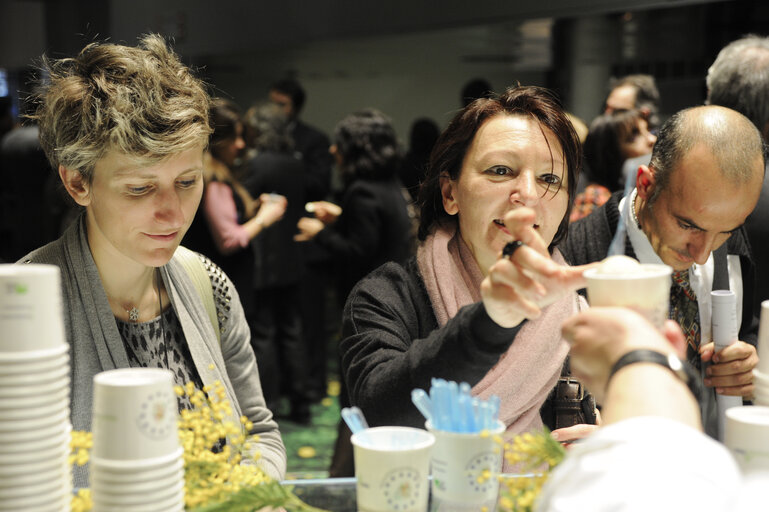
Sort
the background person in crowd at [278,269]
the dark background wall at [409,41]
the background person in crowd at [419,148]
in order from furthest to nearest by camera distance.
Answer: the background person in crowd at [419,148], the background person in crowd at [278,269], the dark background wall at [409,41]

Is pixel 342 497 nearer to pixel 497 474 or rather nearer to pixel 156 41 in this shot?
pixel 497 474

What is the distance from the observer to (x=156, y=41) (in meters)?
2.05

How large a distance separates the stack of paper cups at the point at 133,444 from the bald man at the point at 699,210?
1332 mm

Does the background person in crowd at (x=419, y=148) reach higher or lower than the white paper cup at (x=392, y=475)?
higher

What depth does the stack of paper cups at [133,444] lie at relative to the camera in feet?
3.71

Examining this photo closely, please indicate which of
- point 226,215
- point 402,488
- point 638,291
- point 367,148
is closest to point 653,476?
point 638,291

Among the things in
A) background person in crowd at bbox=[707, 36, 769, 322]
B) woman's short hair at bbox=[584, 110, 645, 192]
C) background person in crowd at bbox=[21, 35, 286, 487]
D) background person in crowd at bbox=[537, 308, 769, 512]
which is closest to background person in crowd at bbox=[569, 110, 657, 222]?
woman's short hair at bbox=[584, 110, 645, 192]

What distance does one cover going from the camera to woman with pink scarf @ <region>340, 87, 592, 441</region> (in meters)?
1.74

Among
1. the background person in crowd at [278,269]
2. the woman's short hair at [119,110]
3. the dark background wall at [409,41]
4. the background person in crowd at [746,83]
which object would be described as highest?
the dark background wall at [409,41]

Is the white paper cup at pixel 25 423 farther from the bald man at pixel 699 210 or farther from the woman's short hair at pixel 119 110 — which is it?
the bald man at pixel 699 210

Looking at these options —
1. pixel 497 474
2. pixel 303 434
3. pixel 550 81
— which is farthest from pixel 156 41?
pixel 550 81

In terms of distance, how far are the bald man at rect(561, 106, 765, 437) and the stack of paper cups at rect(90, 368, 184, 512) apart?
133 centimetres

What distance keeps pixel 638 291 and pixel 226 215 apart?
381cm

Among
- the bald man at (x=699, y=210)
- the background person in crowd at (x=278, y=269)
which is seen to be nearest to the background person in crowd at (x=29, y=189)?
the background person in crowd at (x=278, y=269)
